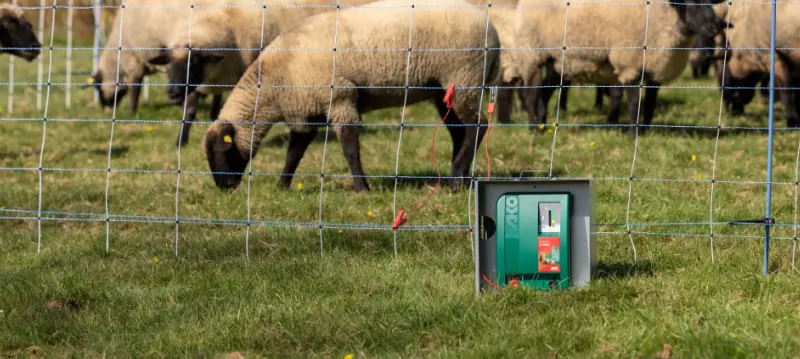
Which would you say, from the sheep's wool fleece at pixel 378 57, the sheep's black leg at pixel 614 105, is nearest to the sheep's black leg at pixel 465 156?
the sheep's wool fleece at pixel 378 57

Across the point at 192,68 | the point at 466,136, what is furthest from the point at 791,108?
the point at 192,68

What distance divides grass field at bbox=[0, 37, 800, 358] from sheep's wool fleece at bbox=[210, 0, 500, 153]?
2.18ft

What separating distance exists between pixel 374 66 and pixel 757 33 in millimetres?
4765

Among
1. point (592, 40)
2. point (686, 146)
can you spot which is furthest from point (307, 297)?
point (592, 40)

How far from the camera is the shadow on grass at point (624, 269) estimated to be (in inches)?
195

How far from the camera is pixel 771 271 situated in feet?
16.6

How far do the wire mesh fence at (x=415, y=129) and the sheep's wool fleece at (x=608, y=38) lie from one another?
2 cm

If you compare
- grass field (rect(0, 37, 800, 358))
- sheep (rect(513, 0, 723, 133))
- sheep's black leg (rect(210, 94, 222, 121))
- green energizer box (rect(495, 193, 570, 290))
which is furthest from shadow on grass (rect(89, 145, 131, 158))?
green energizer box (rect(495, 193, 570, 290))

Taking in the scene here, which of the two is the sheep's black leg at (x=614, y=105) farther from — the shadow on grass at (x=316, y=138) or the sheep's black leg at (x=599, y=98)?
the shadow on grass at (x=316, y=138)

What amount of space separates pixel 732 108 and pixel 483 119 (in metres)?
5.00

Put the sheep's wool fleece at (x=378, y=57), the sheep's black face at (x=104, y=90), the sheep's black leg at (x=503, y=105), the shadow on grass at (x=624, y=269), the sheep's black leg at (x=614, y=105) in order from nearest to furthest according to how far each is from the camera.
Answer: the shadow on grass at (x=624, y=269)
the sheep's wool fleece at (x=378, y=57)
the sheep's black leg at (x=614, y=105)
the sheep's black leg at (x=503, y=105)
the sheep's black face at (x=104, y=90)

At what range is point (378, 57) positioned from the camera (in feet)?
26.2

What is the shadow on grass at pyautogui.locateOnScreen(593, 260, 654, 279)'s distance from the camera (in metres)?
4.95

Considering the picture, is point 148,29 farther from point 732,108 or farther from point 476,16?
point 732,108
